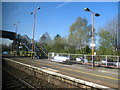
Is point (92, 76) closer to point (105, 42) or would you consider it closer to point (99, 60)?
point (99, 60)

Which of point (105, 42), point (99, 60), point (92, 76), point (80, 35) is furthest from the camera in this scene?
point (80, 35)

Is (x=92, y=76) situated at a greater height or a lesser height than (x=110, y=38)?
lesser

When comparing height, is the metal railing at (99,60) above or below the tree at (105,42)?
below

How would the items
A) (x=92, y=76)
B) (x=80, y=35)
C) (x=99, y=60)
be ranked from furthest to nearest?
1. (x=80, y=35)
2. (x=99, y=60)
3. (x=92, y=76)

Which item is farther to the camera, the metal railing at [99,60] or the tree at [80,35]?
the tree at [80,35]

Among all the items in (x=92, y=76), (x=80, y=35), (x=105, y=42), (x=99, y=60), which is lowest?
(x=92, y=76)

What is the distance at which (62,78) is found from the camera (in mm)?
6832

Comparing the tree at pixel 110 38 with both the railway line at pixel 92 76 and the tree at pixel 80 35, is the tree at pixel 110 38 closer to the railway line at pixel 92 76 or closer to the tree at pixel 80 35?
the tree at pixel 80 35

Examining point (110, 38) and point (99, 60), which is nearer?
point (99, 60)

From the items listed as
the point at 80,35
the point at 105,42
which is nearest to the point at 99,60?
the point at 105,42

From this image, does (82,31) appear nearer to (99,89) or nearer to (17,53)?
(17,53)

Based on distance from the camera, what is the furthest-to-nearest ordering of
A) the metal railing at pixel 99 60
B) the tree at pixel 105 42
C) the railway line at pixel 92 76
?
the tree at pixel 105 42, the metal railing at pixel 99 60, the railway line at pixel 92 76

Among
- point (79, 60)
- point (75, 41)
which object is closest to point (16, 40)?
point (75, 41)

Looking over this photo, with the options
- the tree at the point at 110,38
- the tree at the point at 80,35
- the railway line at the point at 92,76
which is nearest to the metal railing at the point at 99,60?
the railway line at the point at 92,76
